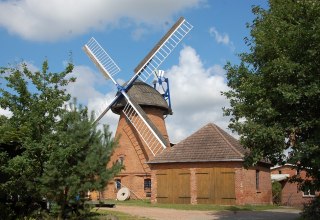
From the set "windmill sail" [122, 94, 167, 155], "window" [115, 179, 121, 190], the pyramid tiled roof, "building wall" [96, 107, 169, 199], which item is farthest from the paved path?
"window" [115, 179, 121, 190]

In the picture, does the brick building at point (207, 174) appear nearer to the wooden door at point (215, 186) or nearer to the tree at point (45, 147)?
the wooden door at point (215, 186)

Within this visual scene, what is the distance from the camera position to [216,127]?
34531mm

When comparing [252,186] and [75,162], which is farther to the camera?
[252,186]

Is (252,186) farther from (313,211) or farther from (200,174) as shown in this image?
(313,211)

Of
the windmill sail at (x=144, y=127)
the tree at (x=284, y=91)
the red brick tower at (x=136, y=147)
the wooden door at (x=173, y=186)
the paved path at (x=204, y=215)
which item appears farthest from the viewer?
the red brick tower at (x=136, y=147)

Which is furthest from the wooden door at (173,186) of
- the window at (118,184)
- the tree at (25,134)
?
the tree at (25,134)

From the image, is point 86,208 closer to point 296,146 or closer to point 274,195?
point 296,146

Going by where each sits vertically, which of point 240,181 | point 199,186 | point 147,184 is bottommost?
point 147,184

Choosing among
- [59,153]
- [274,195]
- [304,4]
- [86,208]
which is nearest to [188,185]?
[274,195]

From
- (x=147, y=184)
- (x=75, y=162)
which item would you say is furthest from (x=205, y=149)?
(x=75, y=162)

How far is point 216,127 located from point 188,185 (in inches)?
206

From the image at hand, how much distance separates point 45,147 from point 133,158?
22.7m

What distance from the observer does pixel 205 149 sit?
32312 mm

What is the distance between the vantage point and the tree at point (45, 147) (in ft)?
51.0
